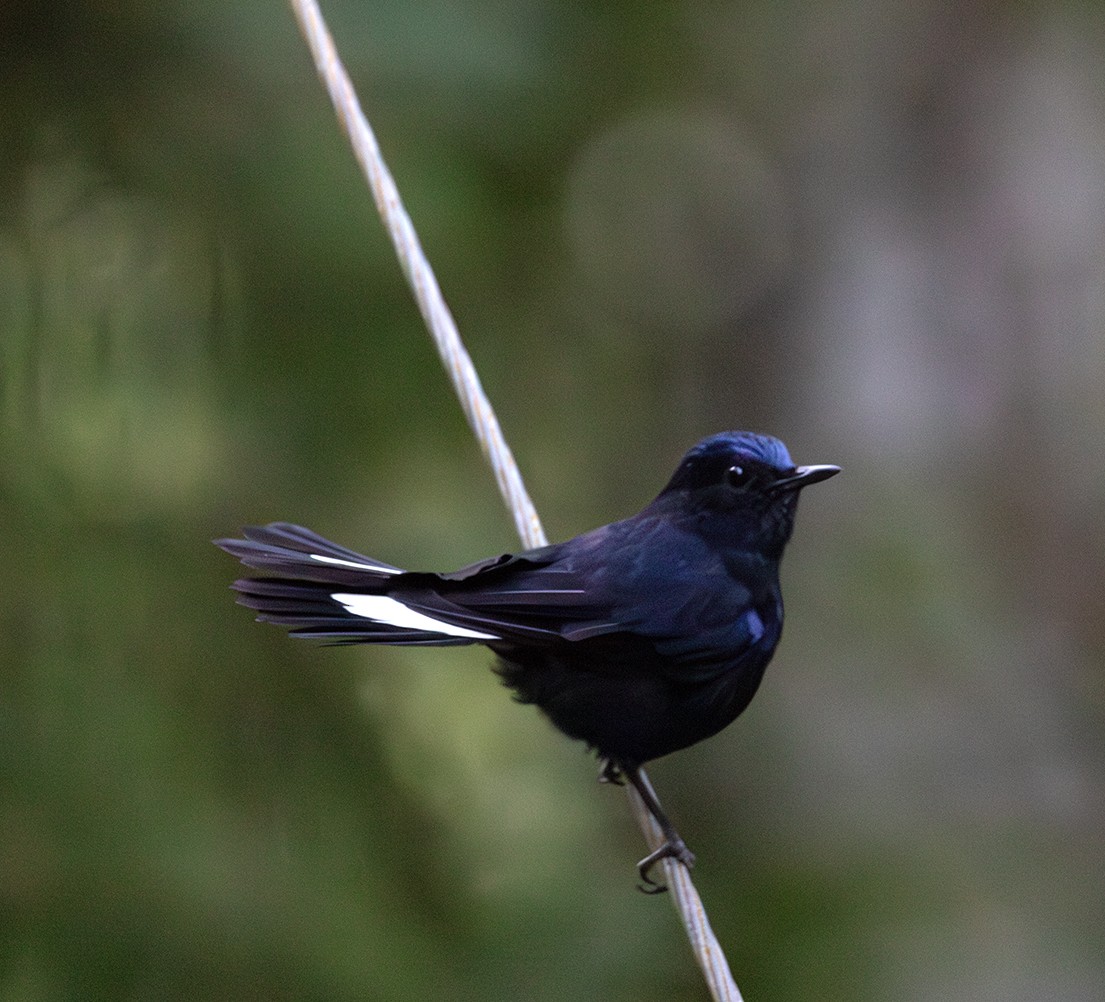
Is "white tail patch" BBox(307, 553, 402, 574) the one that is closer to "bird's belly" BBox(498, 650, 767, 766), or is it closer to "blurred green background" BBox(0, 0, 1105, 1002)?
"bird's belly" BBox(498, 650, 767, 766)

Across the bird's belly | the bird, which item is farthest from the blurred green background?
the bird's belly

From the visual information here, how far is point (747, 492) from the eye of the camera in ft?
6.40

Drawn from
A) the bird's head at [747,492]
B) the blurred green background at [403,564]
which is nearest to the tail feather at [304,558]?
the bird's head at [747,492]

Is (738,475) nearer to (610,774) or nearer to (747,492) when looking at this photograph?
(747,492)

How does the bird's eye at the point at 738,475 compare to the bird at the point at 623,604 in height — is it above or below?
above

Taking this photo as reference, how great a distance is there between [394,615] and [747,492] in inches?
21.4

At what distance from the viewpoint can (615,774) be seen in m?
2.20

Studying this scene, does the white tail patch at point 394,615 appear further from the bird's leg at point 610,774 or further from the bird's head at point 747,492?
the bird's leg at point 610,774

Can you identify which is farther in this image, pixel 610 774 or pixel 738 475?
pixel 610 774

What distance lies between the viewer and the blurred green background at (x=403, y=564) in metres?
2.85

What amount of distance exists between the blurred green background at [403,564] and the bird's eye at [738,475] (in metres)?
1.37

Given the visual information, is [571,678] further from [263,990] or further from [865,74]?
[865,74]

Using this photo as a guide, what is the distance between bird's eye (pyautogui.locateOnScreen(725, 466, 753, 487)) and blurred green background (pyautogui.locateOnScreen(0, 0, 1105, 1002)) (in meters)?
1.37

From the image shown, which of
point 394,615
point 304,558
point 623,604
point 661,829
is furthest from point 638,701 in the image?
point 304,558
